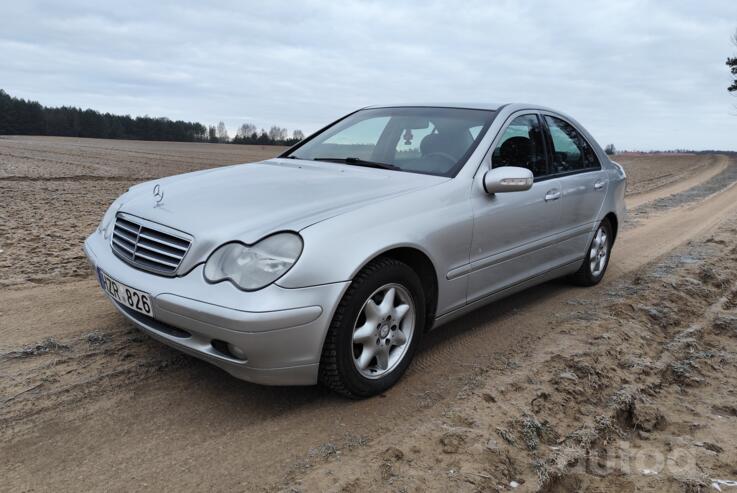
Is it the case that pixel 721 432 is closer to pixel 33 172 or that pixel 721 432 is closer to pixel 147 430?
pixel 147 430

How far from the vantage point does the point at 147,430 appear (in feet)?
8.86

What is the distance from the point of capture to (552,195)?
4312mm

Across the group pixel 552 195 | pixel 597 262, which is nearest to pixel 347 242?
pixel 552 195

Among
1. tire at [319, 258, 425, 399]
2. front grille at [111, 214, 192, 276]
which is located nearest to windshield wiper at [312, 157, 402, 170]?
tire at [319, 258, 425, 399]

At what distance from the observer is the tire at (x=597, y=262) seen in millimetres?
5191

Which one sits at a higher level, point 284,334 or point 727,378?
point 284,334

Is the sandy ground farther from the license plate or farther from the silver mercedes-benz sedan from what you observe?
the license plate

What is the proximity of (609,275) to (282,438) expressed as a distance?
14.1 ft

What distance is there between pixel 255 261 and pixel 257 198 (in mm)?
588

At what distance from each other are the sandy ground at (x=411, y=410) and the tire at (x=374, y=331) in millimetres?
146

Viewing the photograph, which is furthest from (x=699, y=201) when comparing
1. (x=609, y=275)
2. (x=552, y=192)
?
(x=552, y=192)

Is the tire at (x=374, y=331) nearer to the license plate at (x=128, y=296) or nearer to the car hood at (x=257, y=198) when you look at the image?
the car hood at (x=257, y=198)

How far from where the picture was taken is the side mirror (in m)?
3.52

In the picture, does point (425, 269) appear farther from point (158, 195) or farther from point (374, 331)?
point (158, 195)
